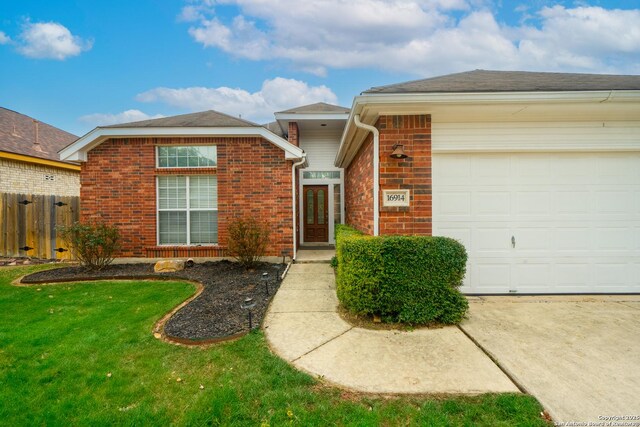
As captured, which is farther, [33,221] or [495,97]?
[33,221]

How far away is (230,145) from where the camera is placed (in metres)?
7.22

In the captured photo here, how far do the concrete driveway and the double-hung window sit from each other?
6332 millimetres

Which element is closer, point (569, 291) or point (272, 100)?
point (569, 291)

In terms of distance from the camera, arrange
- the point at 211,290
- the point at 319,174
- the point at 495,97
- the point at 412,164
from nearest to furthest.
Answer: the point at 495,97 → the point at 412,164 → the point at 211,290 → the point at 319,174

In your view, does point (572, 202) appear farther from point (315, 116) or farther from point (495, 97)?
point (315, 116)

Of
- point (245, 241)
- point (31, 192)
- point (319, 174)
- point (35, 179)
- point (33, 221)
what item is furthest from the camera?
point (319, 174)

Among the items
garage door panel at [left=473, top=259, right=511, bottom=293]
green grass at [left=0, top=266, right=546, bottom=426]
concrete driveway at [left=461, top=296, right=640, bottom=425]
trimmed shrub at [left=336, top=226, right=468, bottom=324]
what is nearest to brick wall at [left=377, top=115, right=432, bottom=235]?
trimmed shrub at [left=336, top=226, right=468, bottom=324]

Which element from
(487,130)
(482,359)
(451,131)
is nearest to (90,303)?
(482,359)

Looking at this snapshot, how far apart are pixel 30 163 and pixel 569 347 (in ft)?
48.2

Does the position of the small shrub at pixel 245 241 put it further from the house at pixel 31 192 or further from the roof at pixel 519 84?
the house at pixel 31 192

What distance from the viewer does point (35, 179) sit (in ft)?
32.1

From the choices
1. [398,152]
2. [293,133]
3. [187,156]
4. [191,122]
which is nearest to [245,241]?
[187,156]

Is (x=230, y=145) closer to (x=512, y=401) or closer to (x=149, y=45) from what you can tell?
(x=512, y=401)

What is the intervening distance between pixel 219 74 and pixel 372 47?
29.4ft
